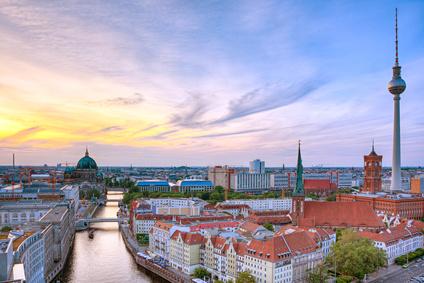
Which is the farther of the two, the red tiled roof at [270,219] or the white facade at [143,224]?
the red tiled roof at [270,219]

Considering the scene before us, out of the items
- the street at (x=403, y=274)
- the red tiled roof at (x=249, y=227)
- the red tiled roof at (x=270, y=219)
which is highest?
the red tiled roof at (x=249, y=227)

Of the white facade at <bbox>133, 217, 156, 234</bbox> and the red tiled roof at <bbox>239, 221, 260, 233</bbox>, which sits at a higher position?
the red tiled roof at <bbox>239, 221, 260, 233</bbox>

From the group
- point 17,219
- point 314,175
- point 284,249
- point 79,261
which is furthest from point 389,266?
point 314,175

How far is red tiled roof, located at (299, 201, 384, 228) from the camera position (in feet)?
185

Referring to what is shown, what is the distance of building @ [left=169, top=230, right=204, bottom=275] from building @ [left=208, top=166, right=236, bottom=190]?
98596 mm

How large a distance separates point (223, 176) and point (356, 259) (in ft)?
375

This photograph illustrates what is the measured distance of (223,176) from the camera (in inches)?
6019

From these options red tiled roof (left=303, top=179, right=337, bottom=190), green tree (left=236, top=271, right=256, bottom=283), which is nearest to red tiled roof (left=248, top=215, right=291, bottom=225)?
green tree (left=236, top=271, right=256, bottom=283)

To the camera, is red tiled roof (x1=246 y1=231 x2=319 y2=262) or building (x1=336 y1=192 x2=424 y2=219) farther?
building (x1=336 y1=192 x2=424 y2=219)

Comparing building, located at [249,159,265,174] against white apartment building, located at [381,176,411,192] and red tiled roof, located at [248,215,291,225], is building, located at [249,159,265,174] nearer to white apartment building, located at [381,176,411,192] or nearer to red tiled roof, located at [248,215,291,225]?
white apartment building, located at [381,176,411,192]

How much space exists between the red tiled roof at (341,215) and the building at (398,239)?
13.0 ft

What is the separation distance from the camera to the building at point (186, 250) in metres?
43.4

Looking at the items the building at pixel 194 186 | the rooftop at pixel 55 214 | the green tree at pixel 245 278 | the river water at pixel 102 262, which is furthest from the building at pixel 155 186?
the green tree at pixel 245 278

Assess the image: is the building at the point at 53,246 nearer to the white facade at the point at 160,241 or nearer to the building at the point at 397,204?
the white facade at the point at 160,241
